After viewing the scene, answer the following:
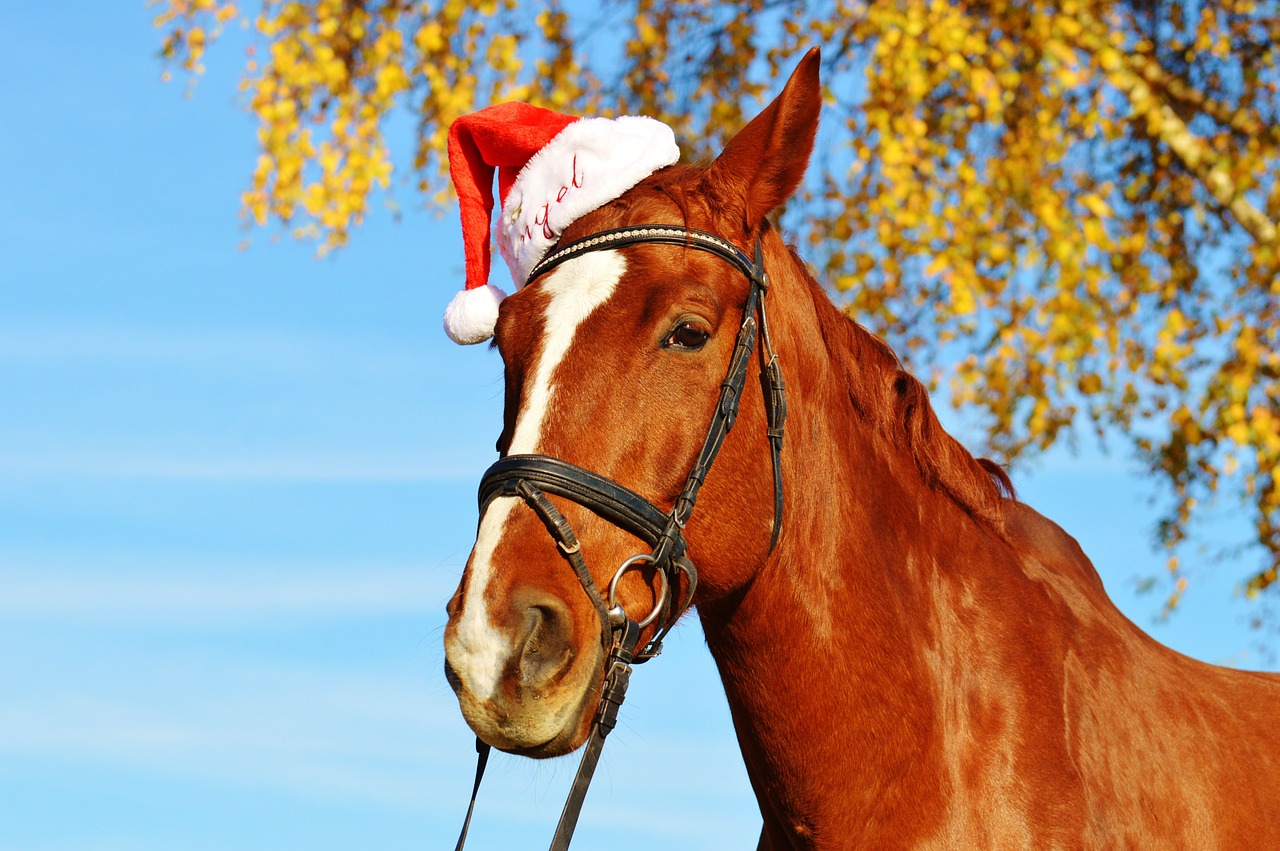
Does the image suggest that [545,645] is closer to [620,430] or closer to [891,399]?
[620,430]

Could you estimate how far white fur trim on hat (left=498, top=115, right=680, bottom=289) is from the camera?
281 centimetres

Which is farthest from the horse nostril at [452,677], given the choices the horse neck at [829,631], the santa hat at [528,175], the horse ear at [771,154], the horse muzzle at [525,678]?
the horse ear at [771,154]

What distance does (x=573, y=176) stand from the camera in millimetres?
2877

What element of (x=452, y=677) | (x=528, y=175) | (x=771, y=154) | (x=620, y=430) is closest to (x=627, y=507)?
(x=620, y=430)

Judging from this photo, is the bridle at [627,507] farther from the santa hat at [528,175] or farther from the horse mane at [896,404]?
the horse mane at [896,404]

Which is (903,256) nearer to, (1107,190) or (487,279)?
(1107,190)

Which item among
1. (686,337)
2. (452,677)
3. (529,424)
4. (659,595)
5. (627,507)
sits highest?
(686,337)

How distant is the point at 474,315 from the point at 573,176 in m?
0.46

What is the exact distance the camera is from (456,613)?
2.19 metres

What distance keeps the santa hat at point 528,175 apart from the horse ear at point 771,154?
0.68 feet

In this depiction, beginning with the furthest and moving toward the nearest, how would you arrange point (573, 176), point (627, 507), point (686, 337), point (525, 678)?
1. point (573, 176)
2. point (686, 337)
3. point (627, 507)
4. point (525, 678)

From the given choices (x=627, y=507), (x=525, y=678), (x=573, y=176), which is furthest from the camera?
(x=573, y=176)

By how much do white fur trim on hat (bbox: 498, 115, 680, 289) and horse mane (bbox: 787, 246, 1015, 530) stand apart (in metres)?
0.44

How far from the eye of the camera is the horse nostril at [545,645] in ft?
7.03
